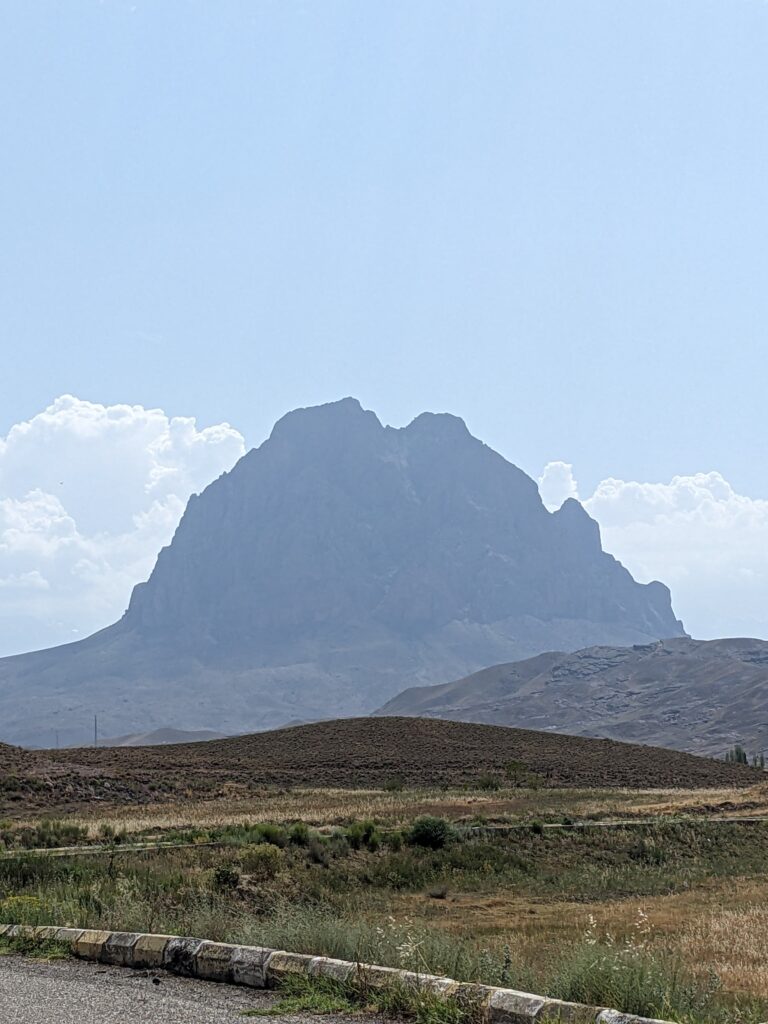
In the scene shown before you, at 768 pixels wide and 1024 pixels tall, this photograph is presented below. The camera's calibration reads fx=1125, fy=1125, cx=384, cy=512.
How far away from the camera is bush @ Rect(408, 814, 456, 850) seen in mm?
37281

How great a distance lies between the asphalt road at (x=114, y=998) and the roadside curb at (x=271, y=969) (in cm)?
19

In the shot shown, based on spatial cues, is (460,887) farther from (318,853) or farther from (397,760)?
(397,760)

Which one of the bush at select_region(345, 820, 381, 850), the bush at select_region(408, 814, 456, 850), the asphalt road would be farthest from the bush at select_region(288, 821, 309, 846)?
the asphalt road

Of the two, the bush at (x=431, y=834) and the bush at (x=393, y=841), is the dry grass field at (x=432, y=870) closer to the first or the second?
the bush at (x=431, y=834)

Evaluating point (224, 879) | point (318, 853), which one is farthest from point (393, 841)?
point (224, 879)

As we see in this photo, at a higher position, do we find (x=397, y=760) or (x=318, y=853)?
(x=318, y=853)

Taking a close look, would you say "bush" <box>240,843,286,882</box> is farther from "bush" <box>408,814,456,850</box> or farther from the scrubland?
"bush" <box>408,814,456,850</box>

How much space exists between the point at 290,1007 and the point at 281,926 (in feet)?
10.8

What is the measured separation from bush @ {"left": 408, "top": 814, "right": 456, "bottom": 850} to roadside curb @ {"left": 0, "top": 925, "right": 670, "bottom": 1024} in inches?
968

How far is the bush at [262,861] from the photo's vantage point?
95.5 feet

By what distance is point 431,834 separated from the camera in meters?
37.6

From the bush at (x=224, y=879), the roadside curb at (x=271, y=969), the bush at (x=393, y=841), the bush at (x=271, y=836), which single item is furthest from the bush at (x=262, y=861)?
the roadside curb at (x=271, y=969)

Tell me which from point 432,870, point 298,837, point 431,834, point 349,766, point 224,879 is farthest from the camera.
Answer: point 349,766

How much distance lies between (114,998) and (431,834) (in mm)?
28095
